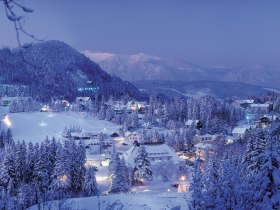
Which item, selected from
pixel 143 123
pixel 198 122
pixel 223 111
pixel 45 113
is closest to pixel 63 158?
pixel 198 122

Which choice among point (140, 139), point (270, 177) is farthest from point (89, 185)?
point (140, 139)

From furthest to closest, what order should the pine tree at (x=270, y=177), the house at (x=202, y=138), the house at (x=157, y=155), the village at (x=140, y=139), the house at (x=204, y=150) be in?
the house at (x=202, y=138), the house at (x=204, y=150), the house at (x=157, y=155), the village at (x=140, y=139), the pine tree at (x=270, y=177)

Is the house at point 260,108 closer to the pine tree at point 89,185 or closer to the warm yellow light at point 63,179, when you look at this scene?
the pine tree at point 89,185

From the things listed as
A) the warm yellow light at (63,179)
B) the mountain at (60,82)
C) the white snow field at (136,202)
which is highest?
the mountain at (60,82)

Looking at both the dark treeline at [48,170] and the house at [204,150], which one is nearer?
the dark treeline at [48,170]

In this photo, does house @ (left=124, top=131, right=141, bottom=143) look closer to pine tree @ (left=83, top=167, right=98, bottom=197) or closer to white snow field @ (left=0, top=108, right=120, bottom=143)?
white snow field @ (left=0, top=108, right=120, bottom=143)

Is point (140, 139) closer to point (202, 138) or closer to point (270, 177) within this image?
point (202, 138)

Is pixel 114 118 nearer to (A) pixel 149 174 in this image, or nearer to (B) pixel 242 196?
(A) pixel 149 174

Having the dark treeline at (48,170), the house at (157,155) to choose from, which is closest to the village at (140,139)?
the house at (157,155)
